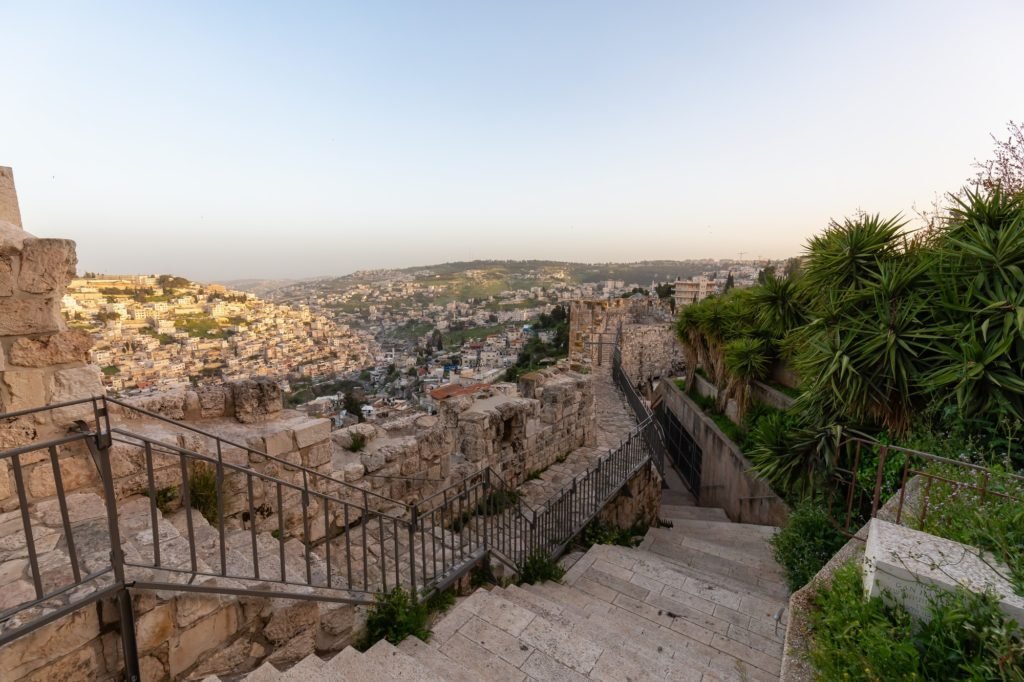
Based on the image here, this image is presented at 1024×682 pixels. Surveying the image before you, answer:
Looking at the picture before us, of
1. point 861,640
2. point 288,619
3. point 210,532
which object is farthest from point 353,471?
point 861,640

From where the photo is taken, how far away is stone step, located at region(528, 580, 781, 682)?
11.6 ft

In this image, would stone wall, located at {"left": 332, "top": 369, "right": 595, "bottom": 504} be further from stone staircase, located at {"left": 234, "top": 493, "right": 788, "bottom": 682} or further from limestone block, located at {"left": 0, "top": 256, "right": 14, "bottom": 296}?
limestone block, located at {"left": 0, "top": 256, "right": 14, "bottom": 296}

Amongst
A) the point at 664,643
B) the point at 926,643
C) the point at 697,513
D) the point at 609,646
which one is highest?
the point at 926,643

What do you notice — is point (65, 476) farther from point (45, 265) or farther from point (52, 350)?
point (45, 265)

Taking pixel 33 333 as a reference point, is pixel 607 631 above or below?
below

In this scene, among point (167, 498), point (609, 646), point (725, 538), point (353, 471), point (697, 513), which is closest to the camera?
point (609, 646)

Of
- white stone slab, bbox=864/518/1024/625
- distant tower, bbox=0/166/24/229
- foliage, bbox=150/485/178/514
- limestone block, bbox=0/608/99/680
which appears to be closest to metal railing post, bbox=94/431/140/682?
limestone block, bbox=0/608/99/680

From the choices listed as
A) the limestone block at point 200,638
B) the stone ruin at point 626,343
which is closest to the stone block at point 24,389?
the limestone block at point 200,638

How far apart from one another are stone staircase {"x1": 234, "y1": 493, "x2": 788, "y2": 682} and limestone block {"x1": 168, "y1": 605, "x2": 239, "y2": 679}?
325 millimetres

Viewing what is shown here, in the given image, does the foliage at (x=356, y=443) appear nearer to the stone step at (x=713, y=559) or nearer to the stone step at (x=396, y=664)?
the stone step at (x=396, y=664)

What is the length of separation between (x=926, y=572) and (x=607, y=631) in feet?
8.70

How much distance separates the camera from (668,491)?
1382 cm

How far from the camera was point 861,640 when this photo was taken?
2014 mm

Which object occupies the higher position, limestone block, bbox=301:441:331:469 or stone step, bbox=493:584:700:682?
limestone block, bbox=301:441:331:469
